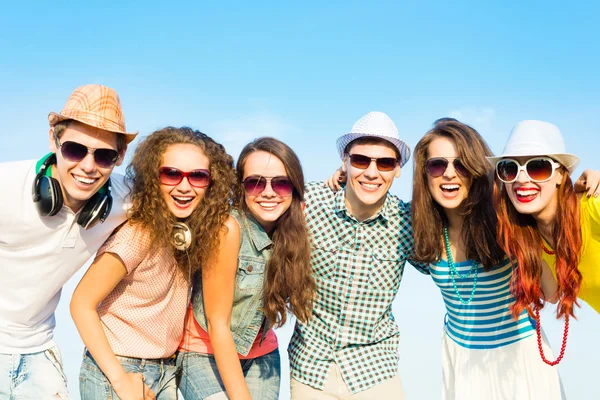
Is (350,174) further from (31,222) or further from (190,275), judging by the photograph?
(31,222)

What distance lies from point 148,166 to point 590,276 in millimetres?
4105

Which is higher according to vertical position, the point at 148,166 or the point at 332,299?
the point at 148,166

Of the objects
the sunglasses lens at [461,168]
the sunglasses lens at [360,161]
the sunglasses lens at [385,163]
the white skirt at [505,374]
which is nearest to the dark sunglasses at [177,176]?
the sunglasses lens at [360,161]

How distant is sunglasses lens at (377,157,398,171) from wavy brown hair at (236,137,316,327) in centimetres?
79

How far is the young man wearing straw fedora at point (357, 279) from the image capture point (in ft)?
19.0

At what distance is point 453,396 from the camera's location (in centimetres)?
610

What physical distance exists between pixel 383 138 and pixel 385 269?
131 cm

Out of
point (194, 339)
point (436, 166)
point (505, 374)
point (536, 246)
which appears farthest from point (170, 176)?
point (505, 374)

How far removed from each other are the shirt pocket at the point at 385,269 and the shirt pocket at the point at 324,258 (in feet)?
1.25

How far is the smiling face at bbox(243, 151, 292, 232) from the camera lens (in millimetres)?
5586

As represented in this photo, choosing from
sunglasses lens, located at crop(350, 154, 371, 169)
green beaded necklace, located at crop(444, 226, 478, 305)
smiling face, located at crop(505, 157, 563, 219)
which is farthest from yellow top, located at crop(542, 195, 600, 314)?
sunglasses lens, located at crop(350, 154, 371, 169)

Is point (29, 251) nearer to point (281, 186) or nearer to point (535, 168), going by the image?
point (281, 186)

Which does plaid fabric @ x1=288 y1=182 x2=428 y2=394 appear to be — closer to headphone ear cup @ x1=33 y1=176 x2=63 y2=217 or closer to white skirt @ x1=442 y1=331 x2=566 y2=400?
white skirt @ x1=442 y1=331 x2=566 y2=400

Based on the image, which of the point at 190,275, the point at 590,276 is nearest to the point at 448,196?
the point at 590,276
